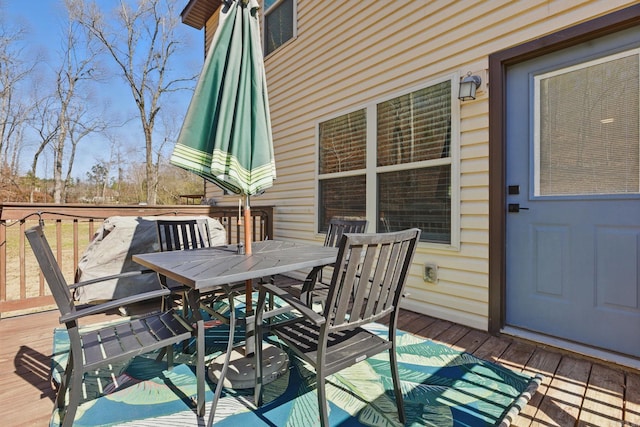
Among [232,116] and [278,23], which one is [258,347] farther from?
[278,23]

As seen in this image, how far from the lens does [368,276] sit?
153 cm

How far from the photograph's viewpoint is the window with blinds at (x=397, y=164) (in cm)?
315

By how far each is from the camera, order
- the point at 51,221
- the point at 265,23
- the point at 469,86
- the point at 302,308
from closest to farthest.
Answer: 1. the point at 302,308
2. the point at 469,86
3. the point at 51,221
4. the point at 265,23

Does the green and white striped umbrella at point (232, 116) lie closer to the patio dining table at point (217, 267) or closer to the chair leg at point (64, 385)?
the patio dining table at point (217, 267)

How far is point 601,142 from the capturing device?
2316 millimetres

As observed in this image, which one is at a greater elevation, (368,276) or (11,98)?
(11,98)

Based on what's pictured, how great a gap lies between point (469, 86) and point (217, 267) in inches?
103

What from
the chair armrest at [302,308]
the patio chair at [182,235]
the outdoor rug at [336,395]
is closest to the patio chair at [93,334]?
the outdoor rug at [336,395]

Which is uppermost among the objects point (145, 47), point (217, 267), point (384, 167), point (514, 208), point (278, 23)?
point (145, 47)

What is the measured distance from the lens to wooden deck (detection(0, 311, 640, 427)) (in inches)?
66.7

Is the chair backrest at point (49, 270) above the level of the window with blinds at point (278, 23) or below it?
below

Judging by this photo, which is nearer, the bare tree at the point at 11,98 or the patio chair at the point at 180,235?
the patio chair at the point at 180,235

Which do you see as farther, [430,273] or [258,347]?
[430,273]

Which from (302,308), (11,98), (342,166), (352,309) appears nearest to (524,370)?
(352,309)
